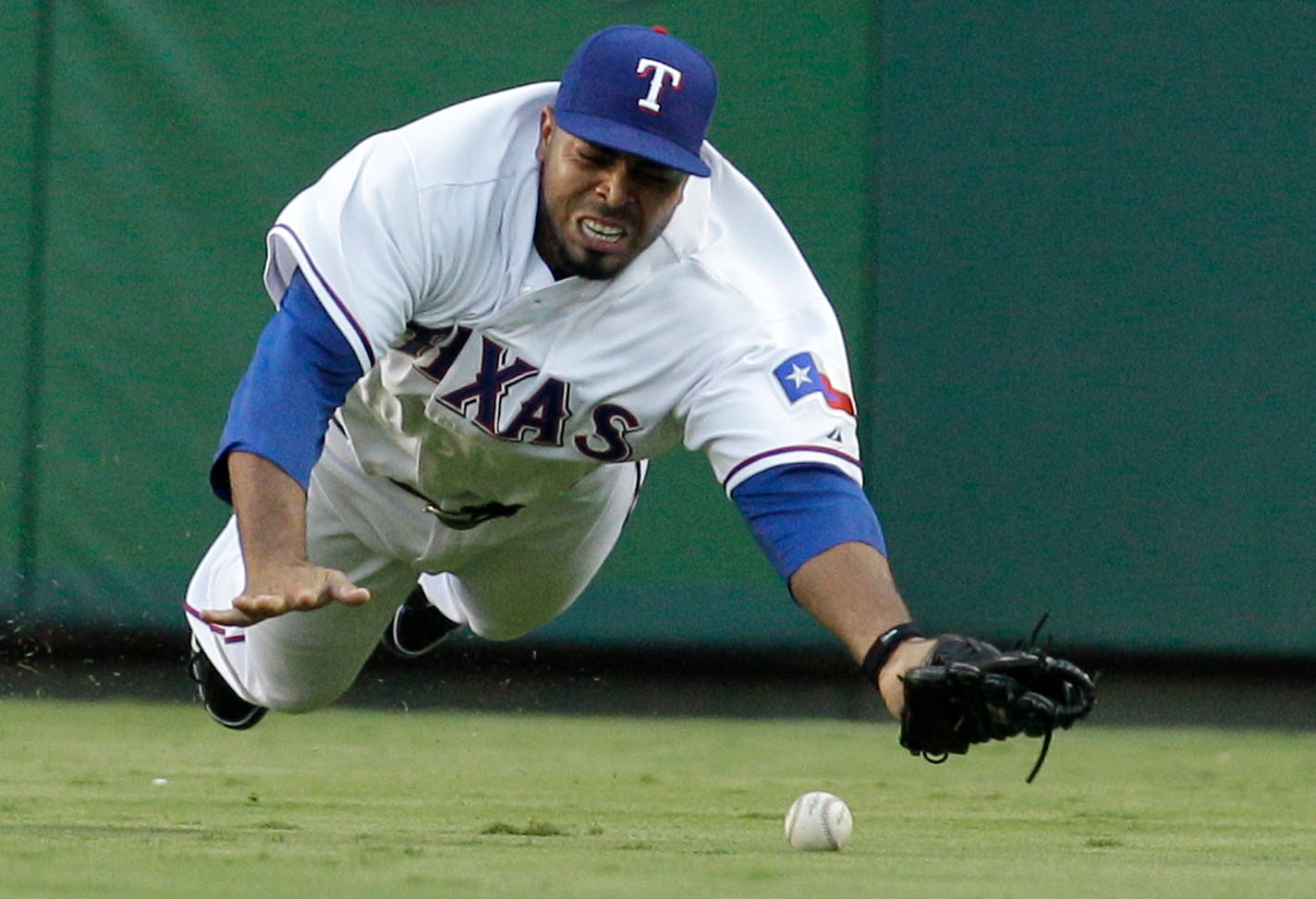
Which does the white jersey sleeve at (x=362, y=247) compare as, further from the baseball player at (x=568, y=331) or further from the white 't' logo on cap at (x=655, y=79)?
the white 't' logo on cap at (x=655, y=79)

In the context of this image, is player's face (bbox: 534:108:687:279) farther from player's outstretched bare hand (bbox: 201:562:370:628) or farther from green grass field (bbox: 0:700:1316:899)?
green grass field (bbox: 0:700:1316:899)

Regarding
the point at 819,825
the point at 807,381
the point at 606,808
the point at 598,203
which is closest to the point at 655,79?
the point at 598,203

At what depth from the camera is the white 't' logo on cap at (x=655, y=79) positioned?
370cm

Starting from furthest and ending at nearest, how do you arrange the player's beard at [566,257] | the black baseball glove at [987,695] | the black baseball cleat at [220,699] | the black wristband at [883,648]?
the black baseball cleat at [220,699]
the player's beard at [566,257]
the black wristband at [883,648]
the black baseball glove at [987,695]

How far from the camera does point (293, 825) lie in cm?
440

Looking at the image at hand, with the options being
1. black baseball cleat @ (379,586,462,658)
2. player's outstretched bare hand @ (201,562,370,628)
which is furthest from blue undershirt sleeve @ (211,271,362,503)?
black baseball cleat @ (379,586,462,658)

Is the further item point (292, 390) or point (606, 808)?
point (606, 808)

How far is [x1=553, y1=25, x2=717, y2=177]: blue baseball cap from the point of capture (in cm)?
370

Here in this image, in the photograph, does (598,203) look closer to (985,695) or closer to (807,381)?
(807,381)

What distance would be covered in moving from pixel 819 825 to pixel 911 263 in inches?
151

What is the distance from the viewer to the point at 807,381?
12.4 feet

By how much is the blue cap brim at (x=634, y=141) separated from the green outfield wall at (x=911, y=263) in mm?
3888

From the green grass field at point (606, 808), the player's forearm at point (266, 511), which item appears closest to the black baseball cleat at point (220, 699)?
the green grass field at point (606, 808)

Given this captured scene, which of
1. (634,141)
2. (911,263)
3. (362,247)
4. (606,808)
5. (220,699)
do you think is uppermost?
(634,141)
